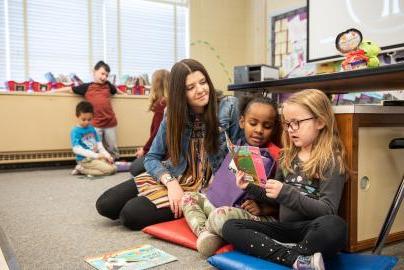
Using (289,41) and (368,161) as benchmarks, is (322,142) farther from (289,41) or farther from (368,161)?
(289,41)

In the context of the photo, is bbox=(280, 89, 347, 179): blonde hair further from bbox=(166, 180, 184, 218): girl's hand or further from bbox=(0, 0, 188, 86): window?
bbox=(0, 0, 188, 86): window

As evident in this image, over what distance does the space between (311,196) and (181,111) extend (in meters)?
0.62

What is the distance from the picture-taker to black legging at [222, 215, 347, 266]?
1003 mm

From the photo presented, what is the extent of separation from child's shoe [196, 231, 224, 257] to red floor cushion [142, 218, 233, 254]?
0.08 ft

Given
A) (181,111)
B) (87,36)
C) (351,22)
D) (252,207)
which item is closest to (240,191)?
(252,207)

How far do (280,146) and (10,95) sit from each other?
269cm

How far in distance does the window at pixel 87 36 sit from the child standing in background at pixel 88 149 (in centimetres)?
78

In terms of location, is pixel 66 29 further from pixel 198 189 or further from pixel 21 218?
pixel 198 189

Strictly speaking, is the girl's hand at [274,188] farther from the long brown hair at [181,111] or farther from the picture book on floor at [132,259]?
the long brown hair at [181,111]

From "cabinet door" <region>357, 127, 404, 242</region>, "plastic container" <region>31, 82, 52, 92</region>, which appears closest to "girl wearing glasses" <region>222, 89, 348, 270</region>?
"cabinet door" <region>357, 127, 404, 242</region>

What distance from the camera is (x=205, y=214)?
1405 millimetres

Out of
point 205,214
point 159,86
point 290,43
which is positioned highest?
point 290,43

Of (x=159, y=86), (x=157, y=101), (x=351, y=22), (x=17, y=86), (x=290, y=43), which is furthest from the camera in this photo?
(x=290, y=43)

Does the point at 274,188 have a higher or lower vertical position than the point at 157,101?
lower
